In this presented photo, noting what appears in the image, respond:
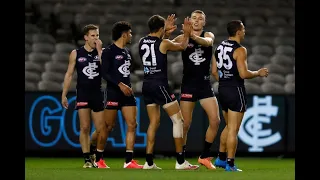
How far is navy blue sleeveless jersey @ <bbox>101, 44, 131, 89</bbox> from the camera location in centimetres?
1141

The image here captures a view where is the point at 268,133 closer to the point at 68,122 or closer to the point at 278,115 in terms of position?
the point at 278,115

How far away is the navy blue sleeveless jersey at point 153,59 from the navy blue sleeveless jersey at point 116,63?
2.14 ft

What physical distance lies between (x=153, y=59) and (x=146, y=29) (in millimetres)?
7797

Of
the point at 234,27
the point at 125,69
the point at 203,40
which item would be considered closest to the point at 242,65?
the point at 234,27

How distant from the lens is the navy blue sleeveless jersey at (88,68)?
39.3 feet

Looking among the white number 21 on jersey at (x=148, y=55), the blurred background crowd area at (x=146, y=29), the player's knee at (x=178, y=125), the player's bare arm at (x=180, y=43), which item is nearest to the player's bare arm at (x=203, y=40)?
the player's bare arm at (x=180, y=43)

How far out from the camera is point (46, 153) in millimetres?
15578

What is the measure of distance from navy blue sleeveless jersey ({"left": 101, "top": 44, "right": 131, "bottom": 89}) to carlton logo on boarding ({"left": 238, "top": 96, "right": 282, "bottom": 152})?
4.42 meters

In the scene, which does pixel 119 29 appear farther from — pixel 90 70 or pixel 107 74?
pixel 90 70

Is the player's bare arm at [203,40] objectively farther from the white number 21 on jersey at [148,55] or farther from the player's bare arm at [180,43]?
the white number 21 on jersey at [148,55]
